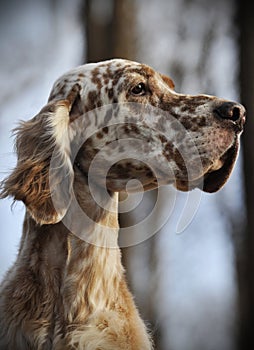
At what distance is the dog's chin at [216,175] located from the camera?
2268 millimetres

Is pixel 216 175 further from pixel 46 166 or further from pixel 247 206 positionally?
pixel 247 206

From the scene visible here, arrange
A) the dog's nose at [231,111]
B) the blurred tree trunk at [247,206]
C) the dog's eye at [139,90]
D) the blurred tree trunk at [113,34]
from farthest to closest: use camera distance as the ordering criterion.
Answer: the blurred tree trunk at [247,206] < the blurred tree trunk at [113,34] < the dog's eye at [139,90] < the dog's nose at [231,111]

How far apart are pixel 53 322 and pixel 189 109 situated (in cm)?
99

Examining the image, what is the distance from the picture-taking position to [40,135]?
7.73 ft

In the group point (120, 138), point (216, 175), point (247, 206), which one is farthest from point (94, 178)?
point (247, 206)

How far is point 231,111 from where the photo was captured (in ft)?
7.17

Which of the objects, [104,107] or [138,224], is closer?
[104,107]

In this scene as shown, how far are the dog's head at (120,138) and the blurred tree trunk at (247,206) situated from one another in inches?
61.0

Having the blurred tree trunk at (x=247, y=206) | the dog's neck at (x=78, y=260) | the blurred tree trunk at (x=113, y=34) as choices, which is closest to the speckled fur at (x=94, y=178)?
the dog's neck at (x=78, y=260)

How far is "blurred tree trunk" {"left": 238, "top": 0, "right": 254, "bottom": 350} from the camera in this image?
153 inches

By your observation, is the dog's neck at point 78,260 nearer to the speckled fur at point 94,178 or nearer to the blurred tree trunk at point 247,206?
the speckled fur at point 94,178

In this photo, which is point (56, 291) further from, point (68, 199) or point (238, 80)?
point (238, 80)

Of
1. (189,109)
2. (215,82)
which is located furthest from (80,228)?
(215,82)

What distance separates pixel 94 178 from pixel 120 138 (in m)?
0.20
